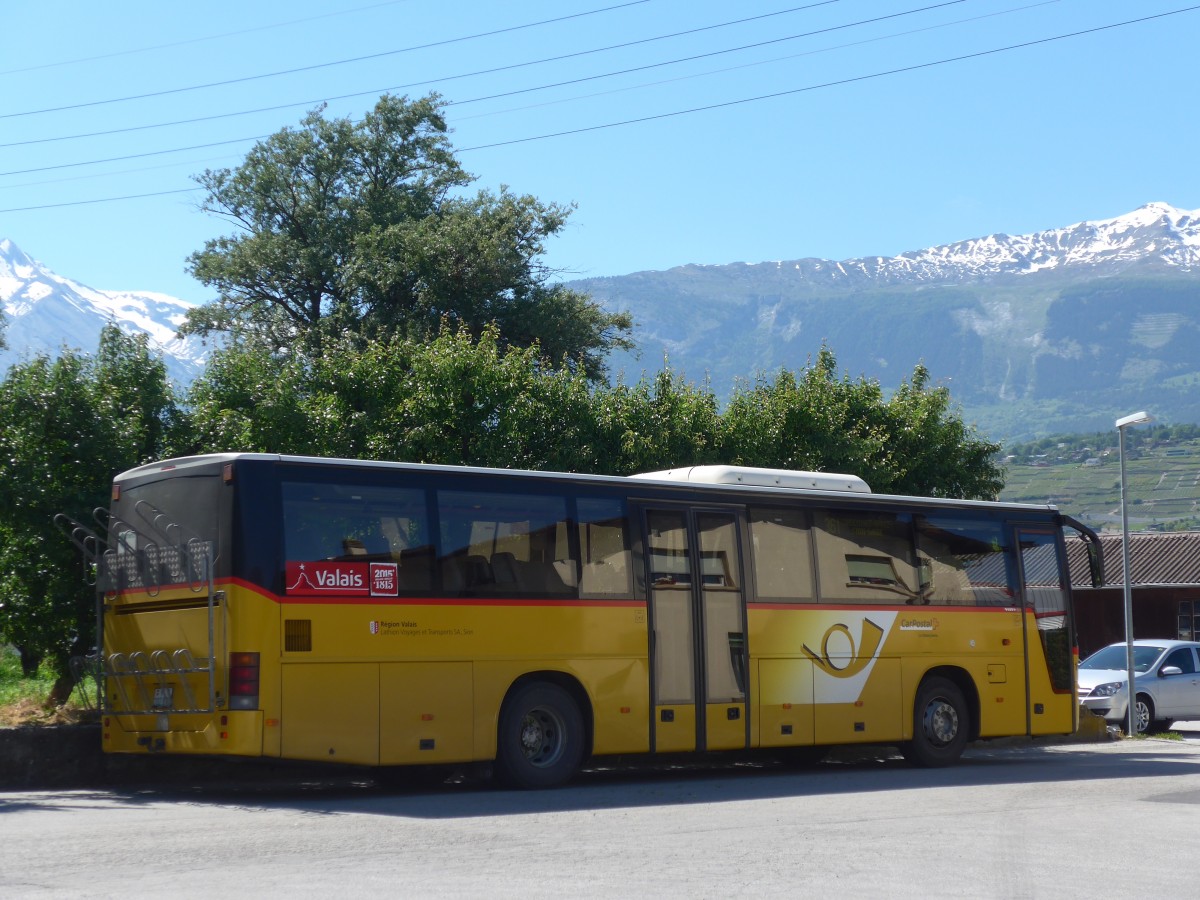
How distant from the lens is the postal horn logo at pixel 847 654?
56.2ft

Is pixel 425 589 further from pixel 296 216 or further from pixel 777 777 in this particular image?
pixel 296 216

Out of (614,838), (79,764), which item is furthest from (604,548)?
(79,764)

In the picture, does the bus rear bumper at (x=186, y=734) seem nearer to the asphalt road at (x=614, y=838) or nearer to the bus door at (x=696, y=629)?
the asphalt road at (x=614, y=838)

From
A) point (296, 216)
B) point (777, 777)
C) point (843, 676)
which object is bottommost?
point (777, 777)

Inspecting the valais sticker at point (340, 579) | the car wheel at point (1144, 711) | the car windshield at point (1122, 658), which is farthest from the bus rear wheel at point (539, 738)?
the car windshield at point (1122, 658)

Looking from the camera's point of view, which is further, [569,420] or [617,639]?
[569,420]

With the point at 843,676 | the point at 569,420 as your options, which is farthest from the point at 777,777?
the point at 569,420

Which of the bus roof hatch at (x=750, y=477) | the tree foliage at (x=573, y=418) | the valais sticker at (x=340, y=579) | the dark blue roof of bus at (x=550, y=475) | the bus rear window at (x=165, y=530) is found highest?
the tree foliage at (x=573, y=418)

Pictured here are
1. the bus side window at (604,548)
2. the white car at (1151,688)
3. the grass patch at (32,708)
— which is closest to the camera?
the bus side window at (604,548)

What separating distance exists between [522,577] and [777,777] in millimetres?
4435

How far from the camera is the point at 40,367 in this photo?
16.4 m

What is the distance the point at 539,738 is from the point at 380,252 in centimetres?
3026

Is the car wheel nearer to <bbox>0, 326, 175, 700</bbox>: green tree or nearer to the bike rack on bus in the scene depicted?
<bbox>0, 326, 175, 700</bbox>: green tree

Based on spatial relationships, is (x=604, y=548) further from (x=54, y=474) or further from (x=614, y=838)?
(x=54, y=474)
